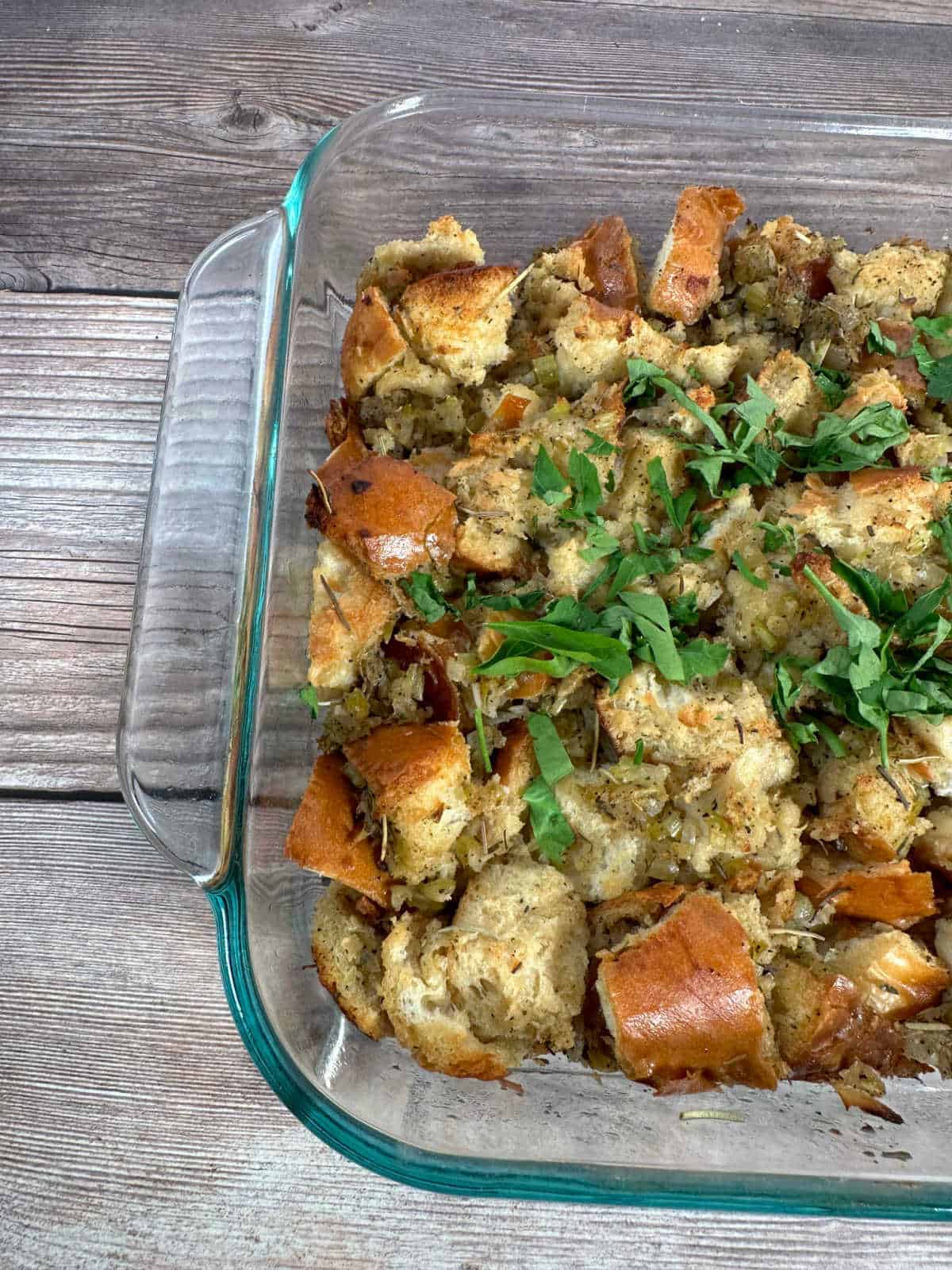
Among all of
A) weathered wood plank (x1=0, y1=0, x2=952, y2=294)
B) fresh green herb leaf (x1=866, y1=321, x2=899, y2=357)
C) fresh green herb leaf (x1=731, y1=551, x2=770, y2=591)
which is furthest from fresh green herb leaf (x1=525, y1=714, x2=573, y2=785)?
weathered wood plank (x1=0, y1=0, x2=952, y2=294)

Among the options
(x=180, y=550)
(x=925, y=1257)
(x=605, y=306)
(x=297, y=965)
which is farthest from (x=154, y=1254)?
(x=605, y=306)

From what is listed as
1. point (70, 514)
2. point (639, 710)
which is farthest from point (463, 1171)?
point (70, 514)

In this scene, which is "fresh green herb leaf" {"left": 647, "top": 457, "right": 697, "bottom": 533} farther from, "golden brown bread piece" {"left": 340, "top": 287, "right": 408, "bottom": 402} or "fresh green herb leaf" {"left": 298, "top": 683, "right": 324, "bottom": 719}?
"fresh green herb leaf" {"left": 298, "top": 683, "right": 324, "bottom": 719}

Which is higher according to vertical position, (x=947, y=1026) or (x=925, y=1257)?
(x=947, y=1026)

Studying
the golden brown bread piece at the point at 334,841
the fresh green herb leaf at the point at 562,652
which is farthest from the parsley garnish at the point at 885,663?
the golden brown bread piece at the point at 334,841

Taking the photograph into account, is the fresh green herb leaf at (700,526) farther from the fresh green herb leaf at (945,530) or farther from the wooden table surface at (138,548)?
the wooden table surface at (138,548)

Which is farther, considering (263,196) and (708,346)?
(263,196)

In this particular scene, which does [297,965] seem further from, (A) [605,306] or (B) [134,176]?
(B) [134,176]
